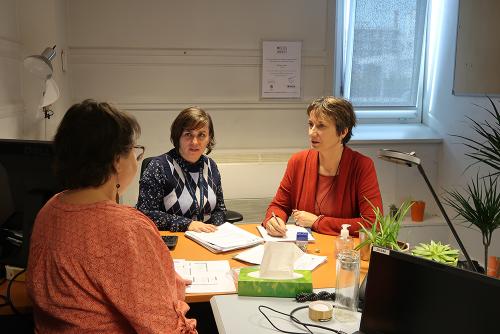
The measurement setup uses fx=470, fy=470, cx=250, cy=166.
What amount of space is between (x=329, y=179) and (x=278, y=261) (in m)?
0.94

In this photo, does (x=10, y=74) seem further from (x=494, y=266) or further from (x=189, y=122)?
(x=494, y=266)

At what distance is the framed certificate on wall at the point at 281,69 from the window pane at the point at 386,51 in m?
0.67

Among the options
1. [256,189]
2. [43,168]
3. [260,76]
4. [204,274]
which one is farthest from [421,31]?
[43,168]

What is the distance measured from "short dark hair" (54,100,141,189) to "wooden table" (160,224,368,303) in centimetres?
57

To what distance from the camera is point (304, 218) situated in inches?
89.7

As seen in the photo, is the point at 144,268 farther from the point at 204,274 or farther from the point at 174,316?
the point at 204,274

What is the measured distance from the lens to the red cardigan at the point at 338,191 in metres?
2.25

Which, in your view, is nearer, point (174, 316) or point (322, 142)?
point (174, 316)

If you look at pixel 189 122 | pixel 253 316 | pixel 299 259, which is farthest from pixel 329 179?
pixel 253 316

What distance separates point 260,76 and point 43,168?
2.32m

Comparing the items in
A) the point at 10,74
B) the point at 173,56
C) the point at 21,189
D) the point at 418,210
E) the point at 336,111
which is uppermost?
the point at 173,56

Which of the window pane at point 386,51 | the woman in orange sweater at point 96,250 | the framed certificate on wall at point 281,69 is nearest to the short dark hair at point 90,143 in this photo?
the woman in orange sweater at point 96,250

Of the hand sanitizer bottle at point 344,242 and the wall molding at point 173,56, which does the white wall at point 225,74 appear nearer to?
the wall molding at point 173,56

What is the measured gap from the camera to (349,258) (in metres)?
1.51
